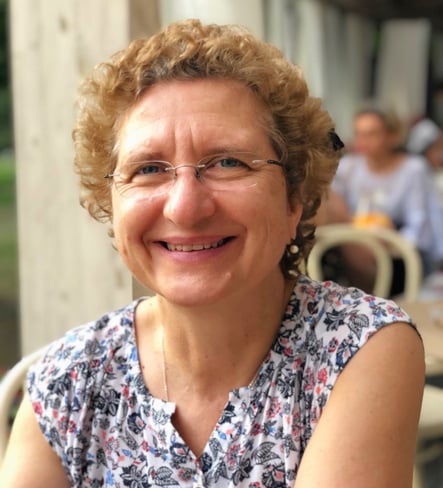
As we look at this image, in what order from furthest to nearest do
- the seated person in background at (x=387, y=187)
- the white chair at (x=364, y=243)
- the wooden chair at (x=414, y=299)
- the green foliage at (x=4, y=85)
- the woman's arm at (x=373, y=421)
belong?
the green foliage at (x=4, y=85) < the seated person in background at (x=387, y=187) < the white chair at (x=364, y=243) < the wooden chair at (x=414, y=299) < the woman's arm at (x=373, y=421)

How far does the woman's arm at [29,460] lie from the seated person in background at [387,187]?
3.22 m

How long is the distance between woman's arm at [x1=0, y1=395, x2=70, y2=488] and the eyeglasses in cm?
52

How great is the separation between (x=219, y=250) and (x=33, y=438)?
0.55 metres

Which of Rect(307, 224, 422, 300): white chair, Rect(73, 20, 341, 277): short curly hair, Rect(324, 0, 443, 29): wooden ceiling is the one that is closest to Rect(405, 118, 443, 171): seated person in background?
Rect(324, 0, 443, 29): wooden ceiling

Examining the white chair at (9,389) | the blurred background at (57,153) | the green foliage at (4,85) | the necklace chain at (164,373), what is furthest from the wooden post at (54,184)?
the green foliage at (4,85)

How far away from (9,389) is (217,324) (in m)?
0.55

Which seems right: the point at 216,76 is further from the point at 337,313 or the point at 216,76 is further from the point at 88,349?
the point at 88,349

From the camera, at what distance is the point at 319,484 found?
1.23m

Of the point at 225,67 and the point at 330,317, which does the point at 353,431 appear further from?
the point at 225,67

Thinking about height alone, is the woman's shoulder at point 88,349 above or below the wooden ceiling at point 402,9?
above

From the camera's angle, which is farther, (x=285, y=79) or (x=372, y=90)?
(x=372, y=90)

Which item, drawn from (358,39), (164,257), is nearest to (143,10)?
(164,257)

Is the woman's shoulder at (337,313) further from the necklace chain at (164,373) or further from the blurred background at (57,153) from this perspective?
the blurred background at (57,153)

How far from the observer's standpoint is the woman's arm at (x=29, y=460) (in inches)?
57.9
